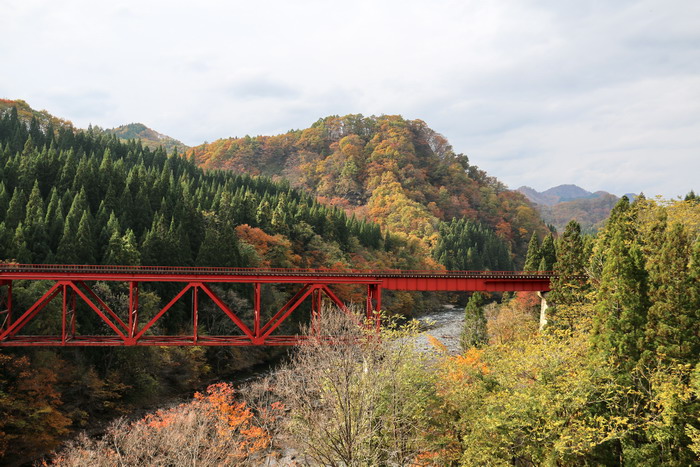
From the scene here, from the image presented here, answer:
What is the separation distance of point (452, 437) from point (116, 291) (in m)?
33.9

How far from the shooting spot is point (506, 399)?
22719mm

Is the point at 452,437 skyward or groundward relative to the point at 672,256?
groundward

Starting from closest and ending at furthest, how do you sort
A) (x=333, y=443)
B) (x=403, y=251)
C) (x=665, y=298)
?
(x=333, y=443), (x=665, y=298), (x=403, y=251)

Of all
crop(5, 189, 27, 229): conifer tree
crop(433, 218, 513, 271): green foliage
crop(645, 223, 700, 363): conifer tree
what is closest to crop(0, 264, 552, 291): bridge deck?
crop(645, 223, 700, 363): conifer tree

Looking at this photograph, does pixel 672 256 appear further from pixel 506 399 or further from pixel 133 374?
pixel 133 374

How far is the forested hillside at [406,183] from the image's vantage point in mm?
144875

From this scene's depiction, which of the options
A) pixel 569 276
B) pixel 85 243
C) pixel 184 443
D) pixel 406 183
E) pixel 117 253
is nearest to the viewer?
pixel 184 443

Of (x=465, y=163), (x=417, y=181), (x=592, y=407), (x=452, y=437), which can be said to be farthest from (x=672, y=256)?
(x=465, y=163)

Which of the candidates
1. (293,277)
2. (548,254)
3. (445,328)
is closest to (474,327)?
(548,254)

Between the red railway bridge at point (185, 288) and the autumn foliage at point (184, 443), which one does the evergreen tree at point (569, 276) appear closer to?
the red railway bridge at point (185, 288)

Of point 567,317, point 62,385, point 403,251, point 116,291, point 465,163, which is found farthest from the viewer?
point 465,163

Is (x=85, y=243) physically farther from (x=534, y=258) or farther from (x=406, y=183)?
(x=406, y=183)

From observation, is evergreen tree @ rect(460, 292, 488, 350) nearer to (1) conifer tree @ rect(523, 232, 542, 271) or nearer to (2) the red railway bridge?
(1) conifer tree @ rect(523, 232, 542, 271)

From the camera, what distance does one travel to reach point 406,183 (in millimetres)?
159375
